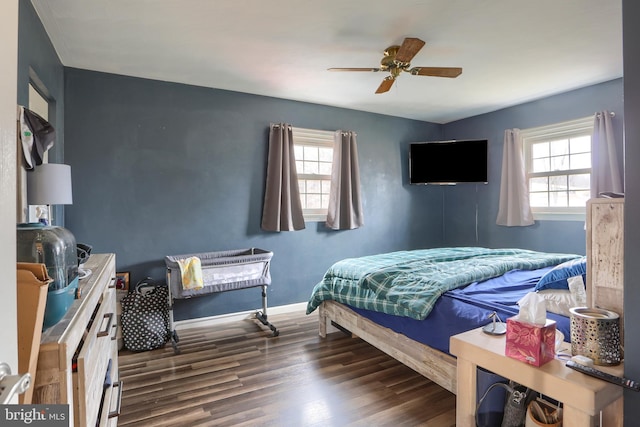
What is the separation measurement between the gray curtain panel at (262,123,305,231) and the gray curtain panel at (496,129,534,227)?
8.65 feet

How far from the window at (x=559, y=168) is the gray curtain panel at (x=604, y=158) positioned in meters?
0.21

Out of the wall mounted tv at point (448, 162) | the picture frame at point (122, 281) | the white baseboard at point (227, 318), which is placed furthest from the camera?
the wall mounted tv at point (448, 162)

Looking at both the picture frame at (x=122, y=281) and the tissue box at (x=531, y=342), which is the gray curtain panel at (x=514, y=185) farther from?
the picture frame at (x=122, y=281)

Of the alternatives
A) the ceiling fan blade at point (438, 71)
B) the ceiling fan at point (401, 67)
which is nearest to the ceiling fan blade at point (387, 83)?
the ceiling fan at point (401, 67)

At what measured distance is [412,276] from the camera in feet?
→ 7.59

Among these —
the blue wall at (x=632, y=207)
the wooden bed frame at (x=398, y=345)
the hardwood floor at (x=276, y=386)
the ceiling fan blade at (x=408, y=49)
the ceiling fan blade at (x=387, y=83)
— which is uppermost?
the ceiling fan blade at (x=408, y=49)

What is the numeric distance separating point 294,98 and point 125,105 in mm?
1729

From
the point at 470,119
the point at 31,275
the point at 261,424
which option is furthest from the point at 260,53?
the point at 470,119

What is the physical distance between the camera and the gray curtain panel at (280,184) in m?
3.73

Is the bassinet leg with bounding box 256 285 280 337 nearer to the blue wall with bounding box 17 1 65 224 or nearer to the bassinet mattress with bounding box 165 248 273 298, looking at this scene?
the bassinet mattress with bounding box 165 248 273 298

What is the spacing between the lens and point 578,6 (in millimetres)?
2139

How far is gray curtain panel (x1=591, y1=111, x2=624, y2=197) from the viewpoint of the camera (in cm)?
325

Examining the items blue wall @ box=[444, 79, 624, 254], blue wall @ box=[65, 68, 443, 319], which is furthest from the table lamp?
blue wall @ box=[444, 79, 624, 254]

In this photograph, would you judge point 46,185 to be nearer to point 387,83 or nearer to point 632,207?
point 387,83
